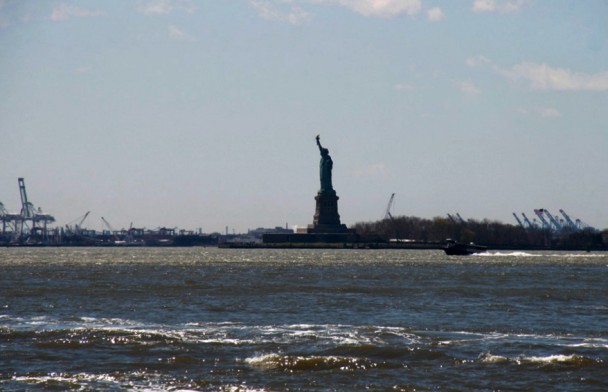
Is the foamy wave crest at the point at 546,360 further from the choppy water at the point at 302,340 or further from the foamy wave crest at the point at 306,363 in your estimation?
the foamy wave crest at the point at 306,363

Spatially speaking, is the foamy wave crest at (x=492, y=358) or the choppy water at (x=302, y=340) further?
the foamy wave crest at (x=492, y=358)

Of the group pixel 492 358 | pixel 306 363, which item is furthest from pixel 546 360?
pixel 306 363

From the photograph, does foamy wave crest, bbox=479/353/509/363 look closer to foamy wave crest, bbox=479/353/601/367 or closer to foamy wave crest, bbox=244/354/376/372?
foamy wave crest, bbox=479/353/601/367

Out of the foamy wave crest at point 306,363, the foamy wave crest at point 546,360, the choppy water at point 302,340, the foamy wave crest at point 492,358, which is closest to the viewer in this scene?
the choppy water at point 302,340

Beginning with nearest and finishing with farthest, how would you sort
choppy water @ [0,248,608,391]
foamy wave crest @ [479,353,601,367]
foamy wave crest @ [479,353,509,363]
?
choppy water @ [0,248,608,391], foamy wave crest @ [479,353,601,367], foamy wave crest @ [479,353,509,363]

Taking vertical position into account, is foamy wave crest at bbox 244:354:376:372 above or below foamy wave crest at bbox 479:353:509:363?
below

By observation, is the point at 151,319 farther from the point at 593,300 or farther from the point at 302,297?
the point at 593,300

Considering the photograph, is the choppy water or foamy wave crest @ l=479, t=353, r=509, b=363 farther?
foamy wave crest @ l=479, t=353, r=509, b=363

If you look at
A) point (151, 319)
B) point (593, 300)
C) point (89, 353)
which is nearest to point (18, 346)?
point (89, 353)

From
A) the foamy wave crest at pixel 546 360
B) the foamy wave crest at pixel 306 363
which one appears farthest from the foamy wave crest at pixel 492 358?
the foamy wave crest at pixel 306 363

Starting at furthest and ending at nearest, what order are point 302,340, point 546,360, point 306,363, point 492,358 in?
1. point 302,340
2. point 492,358
3. point 546,360
4. point 306,363

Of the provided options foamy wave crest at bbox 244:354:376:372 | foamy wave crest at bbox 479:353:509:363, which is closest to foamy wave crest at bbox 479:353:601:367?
foamy wave crest at bbox 479:353:509:363

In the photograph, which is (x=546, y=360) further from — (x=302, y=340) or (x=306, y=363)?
(x=302, y=340)

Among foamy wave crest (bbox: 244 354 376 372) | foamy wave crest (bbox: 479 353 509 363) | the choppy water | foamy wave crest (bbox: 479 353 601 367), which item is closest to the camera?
the choppy water
